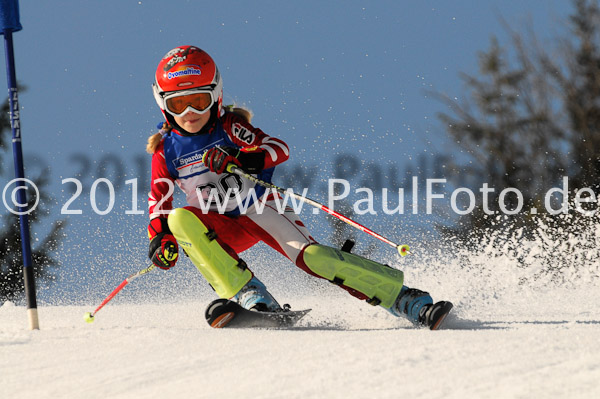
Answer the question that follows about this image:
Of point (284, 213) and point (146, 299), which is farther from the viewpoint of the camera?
point (146, 299)

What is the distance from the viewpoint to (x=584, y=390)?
2252 millimetres

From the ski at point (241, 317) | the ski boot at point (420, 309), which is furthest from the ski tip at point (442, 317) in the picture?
the ski at point (241, 317)

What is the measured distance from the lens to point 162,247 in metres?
3.97

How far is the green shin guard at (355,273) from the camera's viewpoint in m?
3.89

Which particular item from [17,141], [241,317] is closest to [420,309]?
[241,317]

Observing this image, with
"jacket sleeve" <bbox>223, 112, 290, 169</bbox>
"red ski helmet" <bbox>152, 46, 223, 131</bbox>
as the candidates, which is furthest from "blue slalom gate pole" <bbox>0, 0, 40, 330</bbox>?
"jacket sleeve" <bbox>223, 112, 290, 169</bbox>

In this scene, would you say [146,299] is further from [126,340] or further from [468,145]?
[468,145]

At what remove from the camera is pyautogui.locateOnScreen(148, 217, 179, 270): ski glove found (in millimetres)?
3975

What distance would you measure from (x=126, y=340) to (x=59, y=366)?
0.43 m

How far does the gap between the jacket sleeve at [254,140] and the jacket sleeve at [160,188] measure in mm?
437

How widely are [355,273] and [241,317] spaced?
0.68 m

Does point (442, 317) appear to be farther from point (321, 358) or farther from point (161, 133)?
point (161, 133)

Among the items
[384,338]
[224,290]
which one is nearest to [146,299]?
[224,290]

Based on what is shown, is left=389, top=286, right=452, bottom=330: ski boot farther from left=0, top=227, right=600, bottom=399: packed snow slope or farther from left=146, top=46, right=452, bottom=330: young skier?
left=0, top=227, right=600, bottom=399: packed snow slope
